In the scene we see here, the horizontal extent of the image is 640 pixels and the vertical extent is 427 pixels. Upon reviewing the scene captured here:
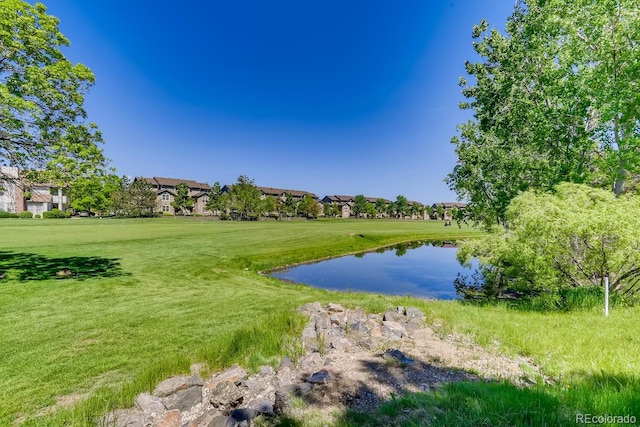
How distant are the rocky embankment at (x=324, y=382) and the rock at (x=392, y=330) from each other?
0.22m

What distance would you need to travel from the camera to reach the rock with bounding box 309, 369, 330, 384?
437 cm

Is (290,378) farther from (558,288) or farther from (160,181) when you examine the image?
(160,181)

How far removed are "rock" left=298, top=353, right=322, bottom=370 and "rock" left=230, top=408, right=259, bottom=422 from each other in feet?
5.14

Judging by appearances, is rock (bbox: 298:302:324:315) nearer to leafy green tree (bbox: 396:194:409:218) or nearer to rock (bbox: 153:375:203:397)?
rock (bbox: 153:375:203:397)

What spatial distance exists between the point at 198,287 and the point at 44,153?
8.55 metres

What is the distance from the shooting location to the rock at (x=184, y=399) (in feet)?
14.2

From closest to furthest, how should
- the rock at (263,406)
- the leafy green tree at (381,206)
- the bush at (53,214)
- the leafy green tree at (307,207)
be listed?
the rock at (263,406) → the bush at (53,214) → the leafy green tree at (307,207) → the leafy green tree at (381,206)

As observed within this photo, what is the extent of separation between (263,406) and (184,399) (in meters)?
1.49

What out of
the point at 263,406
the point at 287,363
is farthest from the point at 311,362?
the point at 263,406

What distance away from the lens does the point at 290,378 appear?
192 inches

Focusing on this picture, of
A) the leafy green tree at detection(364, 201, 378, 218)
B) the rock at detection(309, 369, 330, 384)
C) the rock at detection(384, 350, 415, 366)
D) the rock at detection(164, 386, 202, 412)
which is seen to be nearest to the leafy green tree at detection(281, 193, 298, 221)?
the leafy green tree at detection(364, 201, 378, 218)

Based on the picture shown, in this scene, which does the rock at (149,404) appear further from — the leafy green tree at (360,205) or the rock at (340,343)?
the leafy green tree at (360,205)

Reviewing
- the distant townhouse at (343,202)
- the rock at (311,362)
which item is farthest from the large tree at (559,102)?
the distant townhouse at (343,202)

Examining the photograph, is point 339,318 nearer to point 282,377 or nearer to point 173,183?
point 282,377
